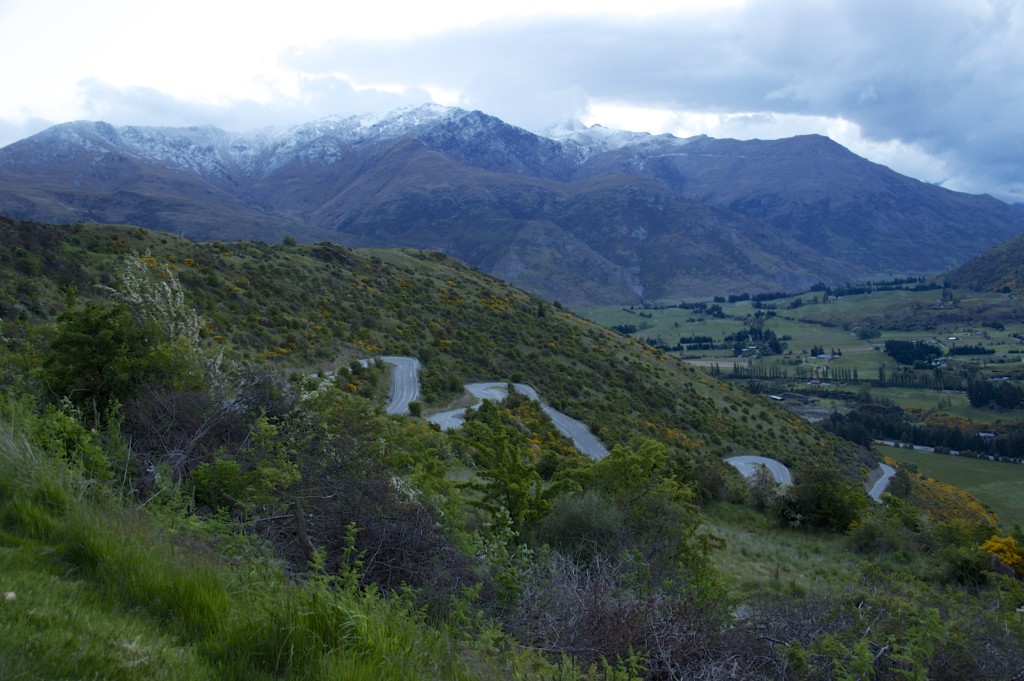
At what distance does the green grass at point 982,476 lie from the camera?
6022 centimetres

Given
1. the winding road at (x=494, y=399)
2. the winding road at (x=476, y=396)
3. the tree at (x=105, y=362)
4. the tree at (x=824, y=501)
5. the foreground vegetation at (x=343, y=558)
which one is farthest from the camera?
the winding road at (x=494, y=399)

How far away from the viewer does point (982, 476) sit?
72.6m

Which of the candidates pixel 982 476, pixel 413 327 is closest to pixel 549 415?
pixel 413 327

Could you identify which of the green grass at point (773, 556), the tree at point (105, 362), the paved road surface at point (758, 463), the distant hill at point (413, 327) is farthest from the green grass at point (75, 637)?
the paved road surface at point (758, 463)

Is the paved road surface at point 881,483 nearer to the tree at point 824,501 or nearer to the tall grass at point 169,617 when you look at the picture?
the tree at point 824,501

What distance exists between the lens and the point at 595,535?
1055cm

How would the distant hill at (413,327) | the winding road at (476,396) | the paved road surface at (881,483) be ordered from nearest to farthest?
the winding road at (476,396)
the distant hill at (413,327)
the paved road surface at (881,483)

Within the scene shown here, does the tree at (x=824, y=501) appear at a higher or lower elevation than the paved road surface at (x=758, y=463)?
higher

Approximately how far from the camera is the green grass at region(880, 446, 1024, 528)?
198ft

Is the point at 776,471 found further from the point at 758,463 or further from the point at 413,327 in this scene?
the point at 413,327

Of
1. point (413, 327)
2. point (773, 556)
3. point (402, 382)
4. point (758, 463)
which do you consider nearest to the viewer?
point (773, 556)

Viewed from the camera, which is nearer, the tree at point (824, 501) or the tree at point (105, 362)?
the tree at point (105, 362)

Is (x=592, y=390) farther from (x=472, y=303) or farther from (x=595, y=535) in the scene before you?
(x=595, y=535)

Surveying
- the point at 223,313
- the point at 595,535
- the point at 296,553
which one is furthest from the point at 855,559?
the point at 223,313
